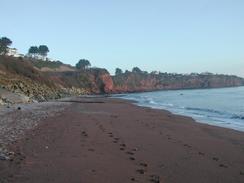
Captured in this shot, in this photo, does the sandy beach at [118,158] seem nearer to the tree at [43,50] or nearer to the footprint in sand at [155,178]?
the footprint in sand at [155,178]

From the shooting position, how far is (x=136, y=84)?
189 m

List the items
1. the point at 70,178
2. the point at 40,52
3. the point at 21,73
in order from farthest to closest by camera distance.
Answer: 1. the point at 40,52
2. the point at 21,73
3. the point at 70,178

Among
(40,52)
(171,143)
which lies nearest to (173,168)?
(171,143)

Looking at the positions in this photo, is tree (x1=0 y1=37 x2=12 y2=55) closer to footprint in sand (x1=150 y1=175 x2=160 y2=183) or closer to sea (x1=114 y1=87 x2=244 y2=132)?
sea (x1=114 y1=87 x2=244 y2=132)

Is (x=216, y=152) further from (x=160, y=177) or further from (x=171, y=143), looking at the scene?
(x=160, y=177)

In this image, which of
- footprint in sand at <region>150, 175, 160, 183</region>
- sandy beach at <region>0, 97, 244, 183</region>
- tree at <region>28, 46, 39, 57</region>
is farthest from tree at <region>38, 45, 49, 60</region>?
footprint in sand at <region>150, 175, 160, 183</region>

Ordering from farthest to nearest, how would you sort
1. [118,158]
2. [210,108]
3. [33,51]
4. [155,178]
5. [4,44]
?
1. [33,51]
2. [4,44]
3. [210,108]
4. [118,158]
5. [155,178]

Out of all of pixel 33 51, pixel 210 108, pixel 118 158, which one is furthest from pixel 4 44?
pixel 118 158

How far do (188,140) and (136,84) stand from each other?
173m

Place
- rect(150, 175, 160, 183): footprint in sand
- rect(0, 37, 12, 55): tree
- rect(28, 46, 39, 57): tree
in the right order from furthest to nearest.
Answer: rect(28, 46, 39, 57): tree → rect(0, 37, 12, 55): tree → rect(150, 175, 160, 183): footprint in sand

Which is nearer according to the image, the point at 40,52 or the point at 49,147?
the point at 49,147

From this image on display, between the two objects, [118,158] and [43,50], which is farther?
[43,50]

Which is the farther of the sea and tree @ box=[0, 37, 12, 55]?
tree @ box=[0, 37, 12, 55]

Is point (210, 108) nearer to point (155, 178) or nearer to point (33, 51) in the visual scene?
point (155, 178)
